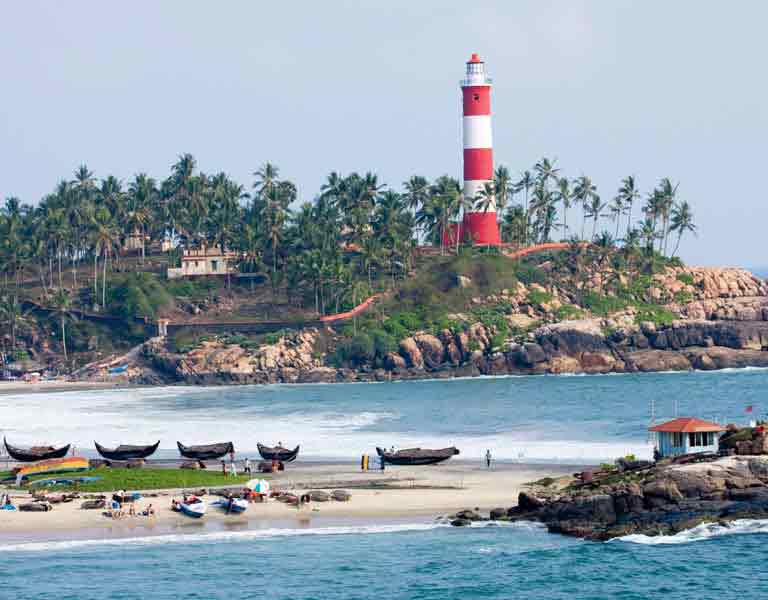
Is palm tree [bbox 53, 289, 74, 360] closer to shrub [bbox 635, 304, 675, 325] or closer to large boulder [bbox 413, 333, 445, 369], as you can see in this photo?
large boulder [bbox 413, 333, 445, 369]

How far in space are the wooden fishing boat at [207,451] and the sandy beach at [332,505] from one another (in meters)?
7.06

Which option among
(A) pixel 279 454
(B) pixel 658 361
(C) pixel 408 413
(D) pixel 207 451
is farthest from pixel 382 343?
(A) pixel 279 454

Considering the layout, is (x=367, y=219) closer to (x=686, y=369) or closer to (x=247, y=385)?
(x=247, y=385)

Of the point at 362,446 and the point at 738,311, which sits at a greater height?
the point at 738,311

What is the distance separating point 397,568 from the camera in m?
45.0

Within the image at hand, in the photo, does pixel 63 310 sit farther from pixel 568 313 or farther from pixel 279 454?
pixel 279 454

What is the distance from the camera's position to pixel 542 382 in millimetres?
112125

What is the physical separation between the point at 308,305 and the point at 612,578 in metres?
92.9

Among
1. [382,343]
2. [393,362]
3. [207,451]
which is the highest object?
[382,343]

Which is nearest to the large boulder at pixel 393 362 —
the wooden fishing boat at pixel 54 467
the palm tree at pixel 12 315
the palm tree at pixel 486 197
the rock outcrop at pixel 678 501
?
the palm tree at pixel 486 197

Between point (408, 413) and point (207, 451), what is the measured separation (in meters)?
24.0

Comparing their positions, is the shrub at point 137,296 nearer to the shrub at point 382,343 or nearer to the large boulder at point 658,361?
the shrub at point 382,343

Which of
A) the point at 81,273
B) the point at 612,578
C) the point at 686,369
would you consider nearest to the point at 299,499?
the point at 612,578

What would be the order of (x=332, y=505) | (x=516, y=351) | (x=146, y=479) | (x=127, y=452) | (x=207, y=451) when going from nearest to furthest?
1. (x=332, y=505)
2. (x=146, y=479)
3. (x=207, y=451)
4. (x=127, y=452)
5. (x=516, y=351)
